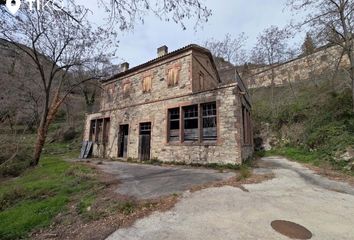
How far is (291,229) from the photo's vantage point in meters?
3.64

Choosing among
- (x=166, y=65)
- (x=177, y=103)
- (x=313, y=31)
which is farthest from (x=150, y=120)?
(x=313, y=31)

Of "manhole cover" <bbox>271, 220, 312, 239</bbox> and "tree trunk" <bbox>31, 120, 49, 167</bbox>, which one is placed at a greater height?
"tree trunk" <bbox>31, 120, 49, 167</bbox>

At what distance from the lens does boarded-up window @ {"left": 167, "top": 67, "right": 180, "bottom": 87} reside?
44.5ft

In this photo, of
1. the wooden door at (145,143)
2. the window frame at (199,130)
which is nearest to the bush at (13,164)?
the wooden door at (145,143)

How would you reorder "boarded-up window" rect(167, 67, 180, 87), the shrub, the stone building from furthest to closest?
"boarded-up window" rect(167, 67, 180, 87) → the stone building → the shrub

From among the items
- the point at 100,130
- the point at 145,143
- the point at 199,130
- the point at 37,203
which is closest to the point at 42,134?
the point at 100,130

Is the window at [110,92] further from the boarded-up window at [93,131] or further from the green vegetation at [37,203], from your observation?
the green vegetation at [37,203]

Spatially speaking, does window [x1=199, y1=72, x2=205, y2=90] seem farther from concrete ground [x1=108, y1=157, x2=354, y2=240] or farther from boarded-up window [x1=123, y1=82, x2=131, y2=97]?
concrete ground [x1=108, y1=157, x2=354, y2=240]

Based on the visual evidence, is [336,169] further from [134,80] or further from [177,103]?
[134,80]

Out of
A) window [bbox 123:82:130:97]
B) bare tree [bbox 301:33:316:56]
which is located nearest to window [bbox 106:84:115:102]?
window [bbox 123:82:130:97]

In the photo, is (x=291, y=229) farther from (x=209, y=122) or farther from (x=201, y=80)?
(x=201, y=80)

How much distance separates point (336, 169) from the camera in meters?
8.96

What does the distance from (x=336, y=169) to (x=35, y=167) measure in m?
15.9

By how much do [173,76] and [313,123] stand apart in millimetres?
9832
